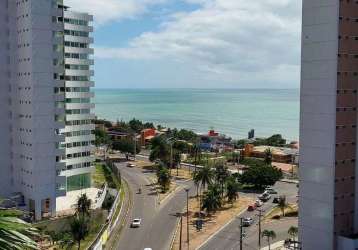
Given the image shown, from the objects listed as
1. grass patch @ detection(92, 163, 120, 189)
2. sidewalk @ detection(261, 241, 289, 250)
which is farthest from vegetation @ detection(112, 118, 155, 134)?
sidewalk @ detection(261, 241, 289, 250)

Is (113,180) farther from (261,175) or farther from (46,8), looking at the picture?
(46,8)

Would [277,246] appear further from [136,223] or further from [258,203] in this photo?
[258,203]

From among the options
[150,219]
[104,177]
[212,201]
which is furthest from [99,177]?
[212,201]

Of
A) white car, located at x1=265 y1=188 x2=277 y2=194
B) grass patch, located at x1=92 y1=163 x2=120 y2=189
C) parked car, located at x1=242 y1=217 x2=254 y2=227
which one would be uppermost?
grass patch, located at x1=92 y1=163 x2=120 y2=189

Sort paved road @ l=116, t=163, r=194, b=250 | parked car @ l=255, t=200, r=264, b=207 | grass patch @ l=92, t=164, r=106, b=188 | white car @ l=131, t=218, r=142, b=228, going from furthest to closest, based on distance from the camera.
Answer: grass patch @ l=92, t=164, r=106, b=188
parked car @ l=255, t=200, r=264, b=207
white car @ l=131, t=218, r=142, b=228
paved road @ l=116, t=163, r=194, b=250

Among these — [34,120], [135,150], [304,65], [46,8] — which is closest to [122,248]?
[34,120]

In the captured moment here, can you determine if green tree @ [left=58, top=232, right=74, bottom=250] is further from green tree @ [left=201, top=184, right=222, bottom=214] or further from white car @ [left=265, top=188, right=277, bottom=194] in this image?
white car @ [left=265, top=188, right=277, bottom=194]
